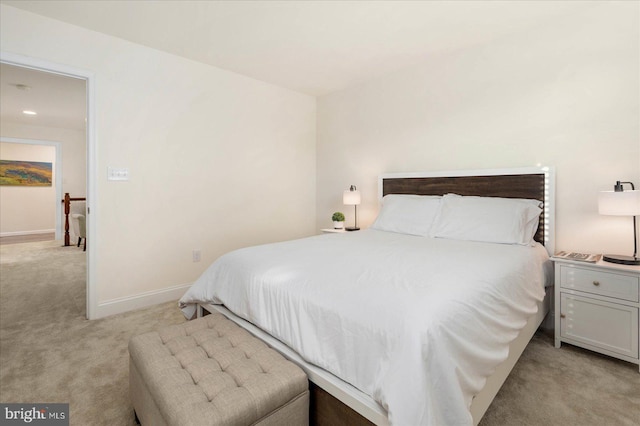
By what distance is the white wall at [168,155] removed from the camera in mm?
2672

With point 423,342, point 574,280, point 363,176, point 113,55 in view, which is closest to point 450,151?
point 363,176

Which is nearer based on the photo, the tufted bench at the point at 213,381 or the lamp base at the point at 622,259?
the tufted bench at the point at 213,381

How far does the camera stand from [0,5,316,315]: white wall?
2672 millimetres

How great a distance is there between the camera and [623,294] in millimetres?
1926

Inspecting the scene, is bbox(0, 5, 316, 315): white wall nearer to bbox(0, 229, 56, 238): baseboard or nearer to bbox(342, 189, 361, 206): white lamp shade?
bbox(342, 189, 361, 206): white lamp shade

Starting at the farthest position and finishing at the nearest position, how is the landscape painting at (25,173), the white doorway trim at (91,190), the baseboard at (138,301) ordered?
the landscape painting at (25,173)
the baseboard at (138,301)
the white doorway trim at (91,190)

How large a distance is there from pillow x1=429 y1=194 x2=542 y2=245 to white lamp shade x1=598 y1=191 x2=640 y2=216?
1.51ft

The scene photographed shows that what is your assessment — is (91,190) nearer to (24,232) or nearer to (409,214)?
(409,214)

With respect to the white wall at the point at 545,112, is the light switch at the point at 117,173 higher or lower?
lower

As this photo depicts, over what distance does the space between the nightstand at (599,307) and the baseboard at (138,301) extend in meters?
3.28

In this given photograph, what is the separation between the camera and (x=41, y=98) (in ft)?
14.8

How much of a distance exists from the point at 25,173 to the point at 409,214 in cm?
876

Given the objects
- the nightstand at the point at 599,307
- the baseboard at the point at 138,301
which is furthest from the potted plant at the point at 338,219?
the nightstand at the point at 599,307

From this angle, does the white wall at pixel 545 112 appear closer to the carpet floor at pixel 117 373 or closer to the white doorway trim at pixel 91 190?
the carpet floor at pixel 117 373
